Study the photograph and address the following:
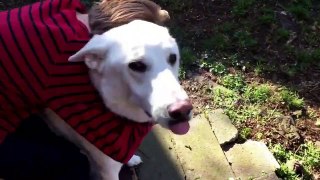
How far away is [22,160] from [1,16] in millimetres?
524

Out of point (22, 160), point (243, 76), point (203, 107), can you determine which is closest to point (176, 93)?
point (22, 160)

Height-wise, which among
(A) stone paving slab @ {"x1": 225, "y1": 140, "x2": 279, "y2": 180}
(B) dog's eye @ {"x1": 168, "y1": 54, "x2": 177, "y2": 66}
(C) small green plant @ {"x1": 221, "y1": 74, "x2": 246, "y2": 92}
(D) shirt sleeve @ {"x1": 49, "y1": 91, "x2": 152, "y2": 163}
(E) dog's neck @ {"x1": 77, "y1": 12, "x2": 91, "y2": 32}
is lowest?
(A) stone paving slab @ {"x1": 225, "y1": 140, "x2": 279, "y2": 180}

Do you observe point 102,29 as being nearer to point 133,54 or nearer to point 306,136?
point 133,54

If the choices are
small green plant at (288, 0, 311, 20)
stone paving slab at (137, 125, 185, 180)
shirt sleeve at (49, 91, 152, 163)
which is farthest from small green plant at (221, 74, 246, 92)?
shirt sleeve at (49, 91, 152, 163)

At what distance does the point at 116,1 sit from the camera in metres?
1.79

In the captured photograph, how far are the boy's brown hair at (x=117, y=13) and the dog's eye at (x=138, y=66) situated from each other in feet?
0.72

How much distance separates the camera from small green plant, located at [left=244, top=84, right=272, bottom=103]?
2.72 metres

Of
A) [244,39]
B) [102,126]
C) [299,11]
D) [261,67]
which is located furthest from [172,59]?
[299,11]

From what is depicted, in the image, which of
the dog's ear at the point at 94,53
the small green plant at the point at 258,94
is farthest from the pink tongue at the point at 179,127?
the small green plant at the point at 258,94

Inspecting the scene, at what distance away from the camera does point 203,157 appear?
239 centimetres

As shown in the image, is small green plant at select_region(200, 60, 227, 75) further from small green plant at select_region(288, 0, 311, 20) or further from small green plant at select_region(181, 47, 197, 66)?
small green plant at select_region(288, 0, 311, 20)

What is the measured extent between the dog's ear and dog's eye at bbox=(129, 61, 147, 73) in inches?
4.2

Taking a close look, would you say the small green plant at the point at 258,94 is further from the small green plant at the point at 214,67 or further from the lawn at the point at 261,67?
the small green plant at the point at 214,67

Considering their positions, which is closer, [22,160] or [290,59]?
[22,160]
